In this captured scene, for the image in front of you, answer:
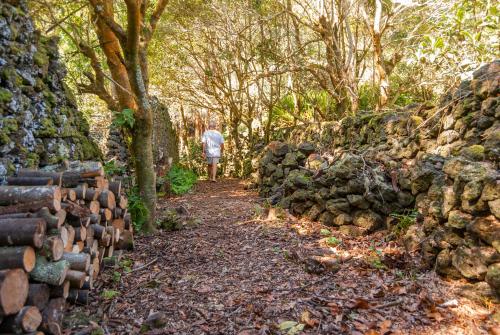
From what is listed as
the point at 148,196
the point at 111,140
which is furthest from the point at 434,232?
the point at 111,140

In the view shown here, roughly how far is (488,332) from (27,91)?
4.88 metres

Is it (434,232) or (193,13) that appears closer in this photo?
(434,232)

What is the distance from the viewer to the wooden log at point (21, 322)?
7.22 ft

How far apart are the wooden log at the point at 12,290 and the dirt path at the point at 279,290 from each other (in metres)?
0.89

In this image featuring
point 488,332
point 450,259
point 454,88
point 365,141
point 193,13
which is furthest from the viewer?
point 193,13

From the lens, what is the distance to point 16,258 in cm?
231

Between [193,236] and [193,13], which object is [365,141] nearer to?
[193,236]

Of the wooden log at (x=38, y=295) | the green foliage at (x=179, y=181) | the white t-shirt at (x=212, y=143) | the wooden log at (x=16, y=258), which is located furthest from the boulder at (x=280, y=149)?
the wooden log at (x=16, y=258)

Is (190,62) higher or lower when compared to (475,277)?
higher

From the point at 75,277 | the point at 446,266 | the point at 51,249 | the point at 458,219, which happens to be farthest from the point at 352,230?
the point at 51,249

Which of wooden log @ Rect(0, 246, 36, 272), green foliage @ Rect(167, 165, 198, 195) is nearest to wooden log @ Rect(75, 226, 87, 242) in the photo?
wooden log @ Rect(0, 246, 36, 272)

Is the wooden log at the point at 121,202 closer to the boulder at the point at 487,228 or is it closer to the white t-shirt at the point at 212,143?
the boulder at the point at 487,228

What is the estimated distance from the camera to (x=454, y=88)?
536 cm

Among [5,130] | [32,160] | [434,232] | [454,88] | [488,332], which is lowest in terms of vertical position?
[488,332]
